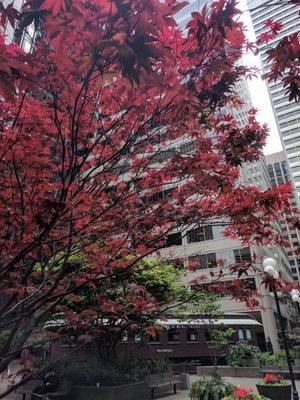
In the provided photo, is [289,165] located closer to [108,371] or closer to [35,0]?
[108,371]

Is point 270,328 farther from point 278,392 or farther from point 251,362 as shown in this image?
point 278,392

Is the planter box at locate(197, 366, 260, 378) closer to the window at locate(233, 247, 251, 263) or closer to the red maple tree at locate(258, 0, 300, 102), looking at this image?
the window at locate(233, 247, 251, 263)

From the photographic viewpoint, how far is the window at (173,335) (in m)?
30.3

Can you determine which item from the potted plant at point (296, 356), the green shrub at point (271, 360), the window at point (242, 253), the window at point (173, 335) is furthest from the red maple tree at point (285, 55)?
the window at point (242, 253)

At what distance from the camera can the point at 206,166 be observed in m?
4.49

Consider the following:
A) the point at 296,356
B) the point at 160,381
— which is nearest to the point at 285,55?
the point at 160,381

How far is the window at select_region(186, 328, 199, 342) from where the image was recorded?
1185 inches

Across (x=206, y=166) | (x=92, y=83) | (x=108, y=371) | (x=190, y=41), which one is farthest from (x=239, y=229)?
(x=108, y=371)

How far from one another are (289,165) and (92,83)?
117865mm

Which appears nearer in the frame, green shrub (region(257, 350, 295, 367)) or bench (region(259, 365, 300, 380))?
bench (region(259, 365, 300, 380))

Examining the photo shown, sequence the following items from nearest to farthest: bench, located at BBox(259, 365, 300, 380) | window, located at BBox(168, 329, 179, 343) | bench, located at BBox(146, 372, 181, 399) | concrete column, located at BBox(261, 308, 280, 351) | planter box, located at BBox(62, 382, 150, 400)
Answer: planter box, located at BBox(62, 382, 150, 400) < bench, located at BBox(146, 372, 181, 399) < bench, located at BBox(259, 365, 300, 380) < window, located at BBox(168, 329, 179, 343) < concrete column, located at BBox(261, 308, 280, 351)

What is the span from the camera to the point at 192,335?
30.3 metres

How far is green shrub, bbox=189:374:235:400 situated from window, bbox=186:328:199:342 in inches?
826

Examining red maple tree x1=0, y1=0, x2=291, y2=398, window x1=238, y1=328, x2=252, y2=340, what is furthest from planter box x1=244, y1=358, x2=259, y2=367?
red maple tree x1=0, y1=0, x2=291, y2=398
